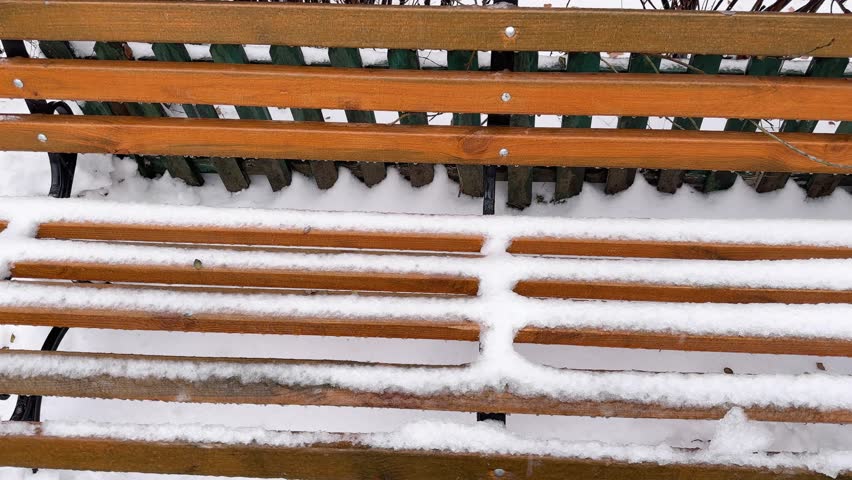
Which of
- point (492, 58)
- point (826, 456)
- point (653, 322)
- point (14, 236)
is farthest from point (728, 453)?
point (14, 236)

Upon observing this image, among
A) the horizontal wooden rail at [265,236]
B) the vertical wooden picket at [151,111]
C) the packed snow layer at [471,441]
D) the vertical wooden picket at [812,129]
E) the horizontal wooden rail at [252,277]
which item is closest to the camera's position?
the packed snow layer at [471,441]

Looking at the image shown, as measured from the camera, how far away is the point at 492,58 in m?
2.01

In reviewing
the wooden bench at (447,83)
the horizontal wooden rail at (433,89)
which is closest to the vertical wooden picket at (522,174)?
the wooden bench at (447,83)

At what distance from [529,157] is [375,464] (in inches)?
38.8

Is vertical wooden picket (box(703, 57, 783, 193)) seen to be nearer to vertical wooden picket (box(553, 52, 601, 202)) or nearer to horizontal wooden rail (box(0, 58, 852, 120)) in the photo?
horizontal wooden rail (box(0, 58, 852, 120))

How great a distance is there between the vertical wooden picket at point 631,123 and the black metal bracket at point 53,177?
1.87 metres

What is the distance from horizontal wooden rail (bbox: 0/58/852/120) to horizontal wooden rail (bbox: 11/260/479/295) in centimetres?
50

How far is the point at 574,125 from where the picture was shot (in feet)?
7.91

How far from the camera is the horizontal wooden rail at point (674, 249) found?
1.87 metres

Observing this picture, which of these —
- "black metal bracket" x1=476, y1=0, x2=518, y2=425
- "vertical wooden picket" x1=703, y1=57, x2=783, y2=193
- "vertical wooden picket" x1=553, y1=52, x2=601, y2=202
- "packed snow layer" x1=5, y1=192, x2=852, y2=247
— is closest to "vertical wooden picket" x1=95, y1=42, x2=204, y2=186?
"packed snow layer" x1=5, y1=192, x2=852, y2=247

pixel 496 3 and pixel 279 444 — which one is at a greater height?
pixel 496 3

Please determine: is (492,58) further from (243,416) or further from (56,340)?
(56,340)

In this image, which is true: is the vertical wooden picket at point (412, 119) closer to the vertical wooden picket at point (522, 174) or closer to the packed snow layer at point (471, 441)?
the vertical wooden picket at point (522, 174)

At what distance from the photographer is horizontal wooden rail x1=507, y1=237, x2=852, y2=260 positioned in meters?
1.87
